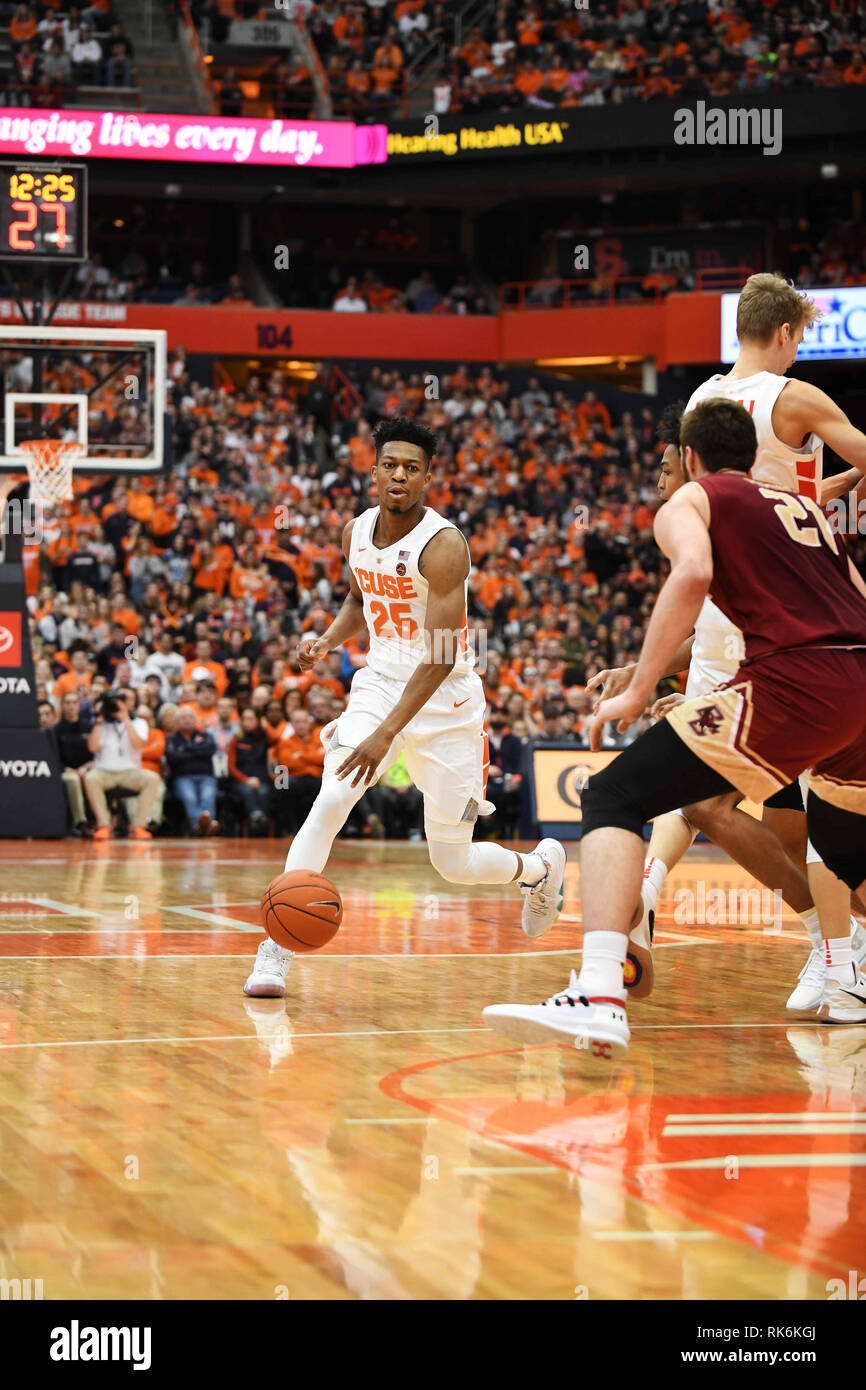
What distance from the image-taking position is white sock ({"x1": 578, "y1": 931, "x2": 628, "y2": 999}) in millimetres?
4594

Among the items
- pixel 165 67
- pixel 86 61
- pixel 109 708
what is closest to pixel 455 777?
pixel 109 708

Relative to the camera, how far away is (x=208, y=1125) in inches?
163

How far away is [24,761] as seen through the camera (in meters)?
15.0

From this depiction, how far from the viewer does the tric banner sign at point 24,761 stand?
49.1 ft

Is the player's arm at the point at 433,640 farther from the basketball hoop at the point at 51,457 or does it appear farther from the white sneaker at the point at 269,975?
the basketball hoop at the point at 51,457

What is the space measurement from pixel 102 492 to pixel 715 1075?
673 inches

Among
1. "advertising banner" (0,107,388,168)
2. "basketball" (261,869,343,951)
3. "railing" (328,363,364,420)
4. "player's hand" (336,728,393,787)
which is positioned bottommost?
"basketball" (261,869,343,951)

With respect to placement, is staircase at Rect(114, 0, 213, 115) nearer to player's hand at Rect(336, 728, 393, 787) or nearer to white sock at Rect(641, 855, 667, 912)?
player's hand at Rect(336, 728, 393, 787)

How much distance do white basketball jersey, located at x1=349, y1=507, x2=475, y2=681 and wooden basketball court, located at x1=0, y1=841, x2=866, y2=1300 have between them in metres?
1.32

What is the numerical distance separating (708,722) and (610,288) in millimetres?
26536

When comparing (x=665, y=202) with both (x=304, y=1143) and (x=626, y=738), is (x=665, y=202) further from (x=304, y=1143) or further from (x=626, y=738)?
(x=304, y=1143)

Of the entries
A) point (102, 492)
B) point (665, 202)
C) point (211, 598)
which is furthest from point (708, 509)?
point (665, 202)

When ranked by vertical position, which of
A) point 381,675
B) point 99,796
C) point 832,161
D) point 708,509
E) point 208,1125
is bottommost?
point 99,796

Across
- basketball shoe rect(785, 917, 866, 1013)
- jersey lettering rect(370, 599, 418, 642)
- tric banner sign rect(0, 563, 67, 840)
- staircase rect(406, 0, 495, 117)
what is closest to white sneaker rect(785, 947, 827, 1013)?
basketball shoe rect(785, 917, 866, 1013)
